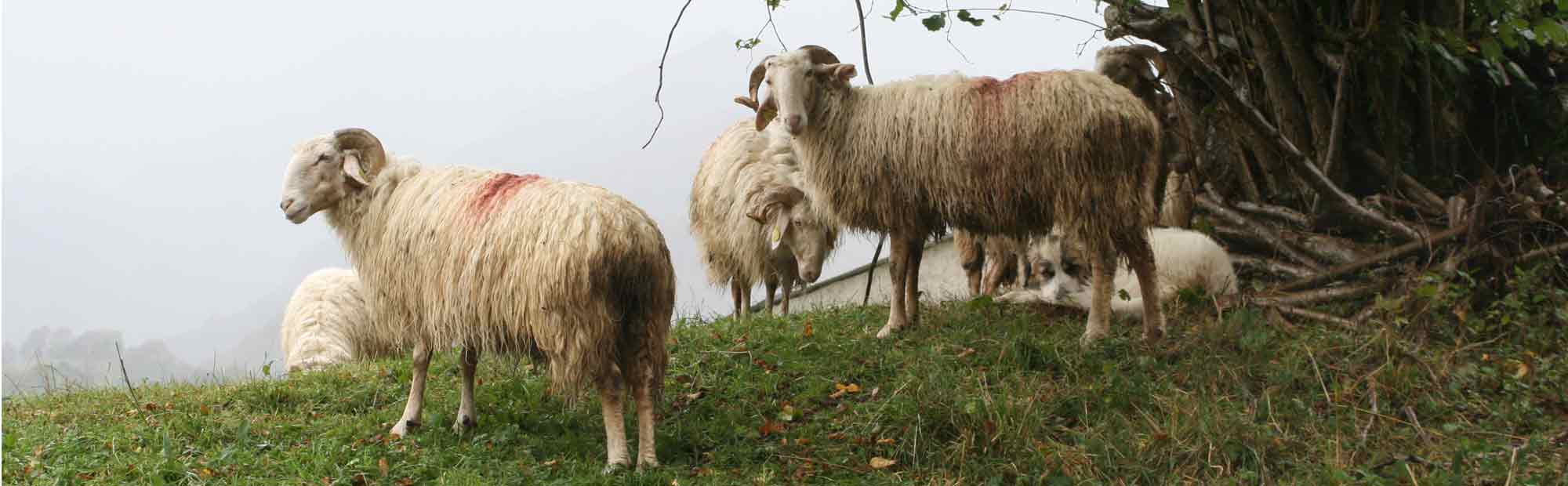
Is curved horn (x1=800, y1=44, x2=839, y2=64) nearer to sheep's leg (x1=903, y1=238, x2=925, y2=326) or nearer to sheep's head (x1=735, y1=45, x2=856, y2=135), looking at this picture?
sheep's head (x1=735, y1=45, x2=856, y2=135)

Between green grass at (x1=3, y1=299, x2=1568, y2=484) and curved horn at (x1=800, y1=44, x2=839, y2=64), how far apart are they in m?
1.54

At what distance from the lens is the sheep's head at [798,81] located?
22.5 ft

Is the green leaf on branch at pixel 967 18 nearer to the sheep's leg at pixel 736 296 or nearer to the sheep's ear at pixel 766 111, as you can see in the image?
the sheep's ear at pixel 766 111

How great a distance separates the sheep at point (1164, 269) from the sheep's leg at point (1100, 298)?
2.68ft

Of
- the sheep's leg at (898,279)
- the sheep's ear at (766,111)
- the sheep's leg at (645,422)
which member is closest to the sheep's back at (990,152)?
the sheep's leg at (898,279)

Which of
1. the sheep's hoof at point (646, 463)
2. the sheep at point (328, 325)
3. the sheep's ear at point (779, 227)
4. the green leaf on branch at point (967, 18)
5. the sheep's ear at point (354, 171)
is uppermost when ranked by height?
the green leaf on branch at point (967, 18)

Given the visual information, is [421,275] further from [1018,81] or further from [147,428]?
[1018,81]

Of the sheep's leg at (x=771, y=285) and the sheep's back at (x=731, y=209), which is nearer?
the sheep's back at (x=731, y=209)

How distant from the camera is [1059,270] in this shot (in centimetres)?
779

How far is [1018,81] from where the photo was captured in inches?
260

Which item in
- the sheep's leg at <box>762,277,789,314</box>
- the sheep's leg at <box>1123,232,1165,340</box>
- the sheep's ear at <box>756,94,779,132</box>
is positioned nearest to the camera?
the sheep's leg at <box>1123,232,1165,340</box>

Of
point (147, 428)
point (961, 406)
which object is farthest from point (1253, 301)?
point (147, 428)

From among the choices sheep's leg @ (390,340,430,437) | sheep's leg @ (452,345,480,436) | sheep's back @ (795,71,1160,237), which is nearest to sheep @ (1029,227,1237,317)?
sheep's back @ (795,71,1160,237)

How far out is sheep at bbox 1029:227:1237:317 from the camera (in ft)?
25.0
